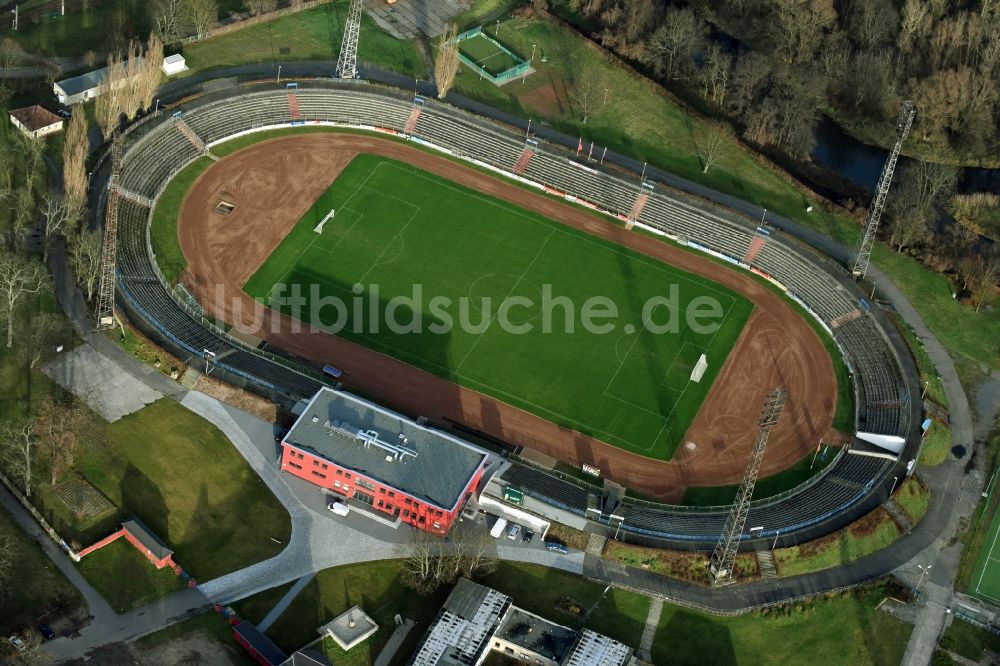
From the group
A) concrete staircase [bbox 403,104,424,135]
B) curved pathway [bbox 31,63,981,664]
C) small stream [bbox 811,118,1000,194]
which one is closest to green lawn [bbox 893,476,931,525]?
curved pathway [bbox 31,63,981,664]

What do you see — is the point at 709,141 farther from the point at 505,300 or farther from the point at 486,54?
the point at 505,300

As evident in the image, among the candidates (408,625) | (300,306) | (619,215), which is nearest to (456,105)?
(619,215)

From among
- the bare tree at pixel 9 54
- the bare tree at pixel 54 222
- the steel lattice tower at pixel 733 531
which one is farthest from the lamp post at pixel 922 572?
the bare tree at pixel 9 54

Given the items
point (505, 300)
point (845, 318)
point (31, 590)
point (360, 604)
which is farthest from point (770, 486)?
point (31, 590)

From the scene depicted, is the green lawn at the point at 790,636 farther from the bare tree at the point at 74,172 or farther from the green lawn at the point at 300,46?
the green lawn at the point at 300,46

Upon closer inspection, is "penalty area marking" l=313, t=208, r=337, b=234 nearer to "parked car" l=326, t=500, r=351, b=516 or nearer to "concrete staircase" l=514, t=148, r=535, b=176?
"concrete staircase" l=514, t=148, r=535, b=176

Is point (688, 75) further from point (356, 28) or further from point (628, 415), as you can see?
point (628, 415)
